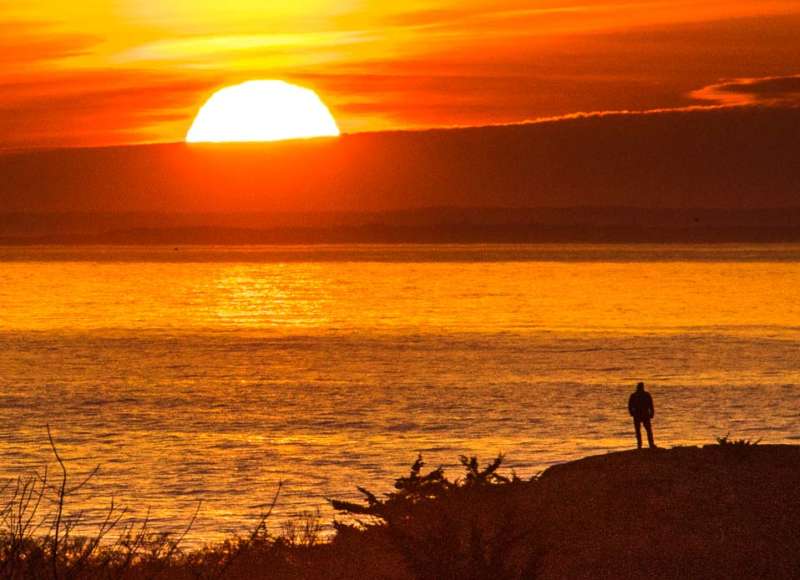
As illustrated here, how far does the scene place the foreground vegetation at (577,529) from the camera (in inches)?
706

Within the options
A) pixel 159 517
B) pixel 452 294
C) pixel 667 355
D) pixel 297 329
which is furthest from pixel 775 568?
pixel 452 294

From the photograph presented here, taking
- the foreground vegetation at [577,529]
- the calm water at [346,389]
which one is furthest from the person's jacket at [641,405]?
the calm water at [346,389]

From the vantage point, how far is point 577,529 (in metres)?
19.9

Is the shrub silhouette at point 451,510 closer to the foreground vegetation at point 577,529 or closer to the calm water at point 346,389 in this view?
the foreground vegetation at point 577,529

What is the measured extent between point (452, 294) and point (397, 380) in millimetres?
86202

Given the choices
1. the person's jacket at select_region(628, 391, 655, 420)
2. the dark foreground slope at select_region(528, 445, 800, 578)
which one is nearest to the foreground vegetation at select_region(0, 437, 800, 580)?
the dark foreground slope at select_region(528, 445, 800, 578)

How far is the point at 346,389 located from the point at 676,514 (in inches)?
1390

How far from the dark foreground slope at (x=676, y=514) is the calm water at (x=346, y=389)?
299 inches

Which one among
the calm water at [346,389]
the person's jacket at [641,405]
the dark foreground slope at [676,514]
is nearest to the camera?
the dark foreground slope at [676,514]

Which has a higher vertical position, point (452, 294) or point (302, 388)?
point (452, 294)

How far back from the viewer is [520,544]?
18812mm

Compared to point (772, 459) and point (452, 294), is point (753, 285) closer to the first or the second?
point (452, 294)

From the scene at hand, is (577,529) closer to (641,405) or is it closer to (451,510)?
(451,510)

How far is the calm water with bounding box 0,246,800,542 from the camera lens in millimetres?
34062
